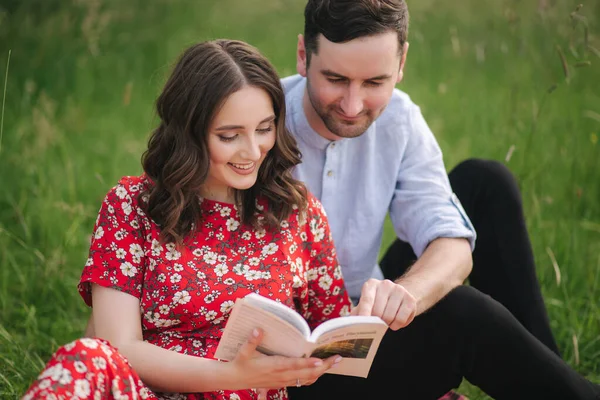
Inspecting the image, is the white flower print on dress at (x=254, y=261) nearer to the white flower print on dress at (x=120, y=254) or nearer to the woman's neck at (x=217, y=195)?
the woman's neck at (x=217, y=195)

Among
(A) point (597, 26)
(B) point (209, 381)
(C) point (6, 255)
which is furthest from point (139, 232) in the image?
(A) point (597, 26)

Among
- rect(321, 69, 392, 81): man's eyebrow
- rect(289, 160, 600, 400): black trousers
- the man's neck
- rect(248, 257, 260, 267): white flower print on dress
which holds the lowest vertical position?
rect(289, 160, 600, 400): black trousers

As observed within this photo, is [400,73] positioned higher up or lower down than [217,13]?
lower down

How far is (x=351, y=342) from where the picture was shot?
6.87 ft

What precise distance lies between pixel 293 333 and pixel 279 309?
95mm

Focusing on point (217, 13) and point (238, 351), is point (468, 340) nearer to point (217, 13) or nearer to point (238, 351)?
point (238, 351)

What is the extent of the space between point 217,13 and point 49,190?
3452 millimetres

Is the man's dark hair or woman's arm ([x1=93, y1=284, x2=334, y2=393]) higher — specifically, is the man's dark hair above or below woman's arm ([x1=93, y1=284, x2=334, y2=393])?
above

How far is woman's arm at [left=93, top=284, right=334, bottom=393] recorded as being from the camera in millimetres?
2092

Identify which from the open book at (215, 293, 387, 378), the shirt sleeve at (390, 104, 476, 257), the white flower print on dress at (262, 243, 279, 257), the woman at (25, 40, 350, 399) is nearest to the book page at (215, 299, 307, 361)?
the open book at (215, 293, 387, 378)

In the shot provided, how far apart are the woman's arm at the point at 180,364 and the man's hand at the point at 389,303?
0.20 metres

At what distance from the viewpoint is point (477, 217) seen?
3.17 m

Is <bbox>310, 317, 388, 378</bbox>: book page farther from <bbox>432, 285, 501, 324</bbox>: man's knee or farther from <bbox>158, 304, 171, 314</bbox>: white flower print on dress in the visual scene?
<bbox>158, 304, 171, 314</bbox>: white flower print on dress

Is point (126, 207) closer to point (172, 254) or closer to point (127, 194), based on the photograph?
point (127, 194)
